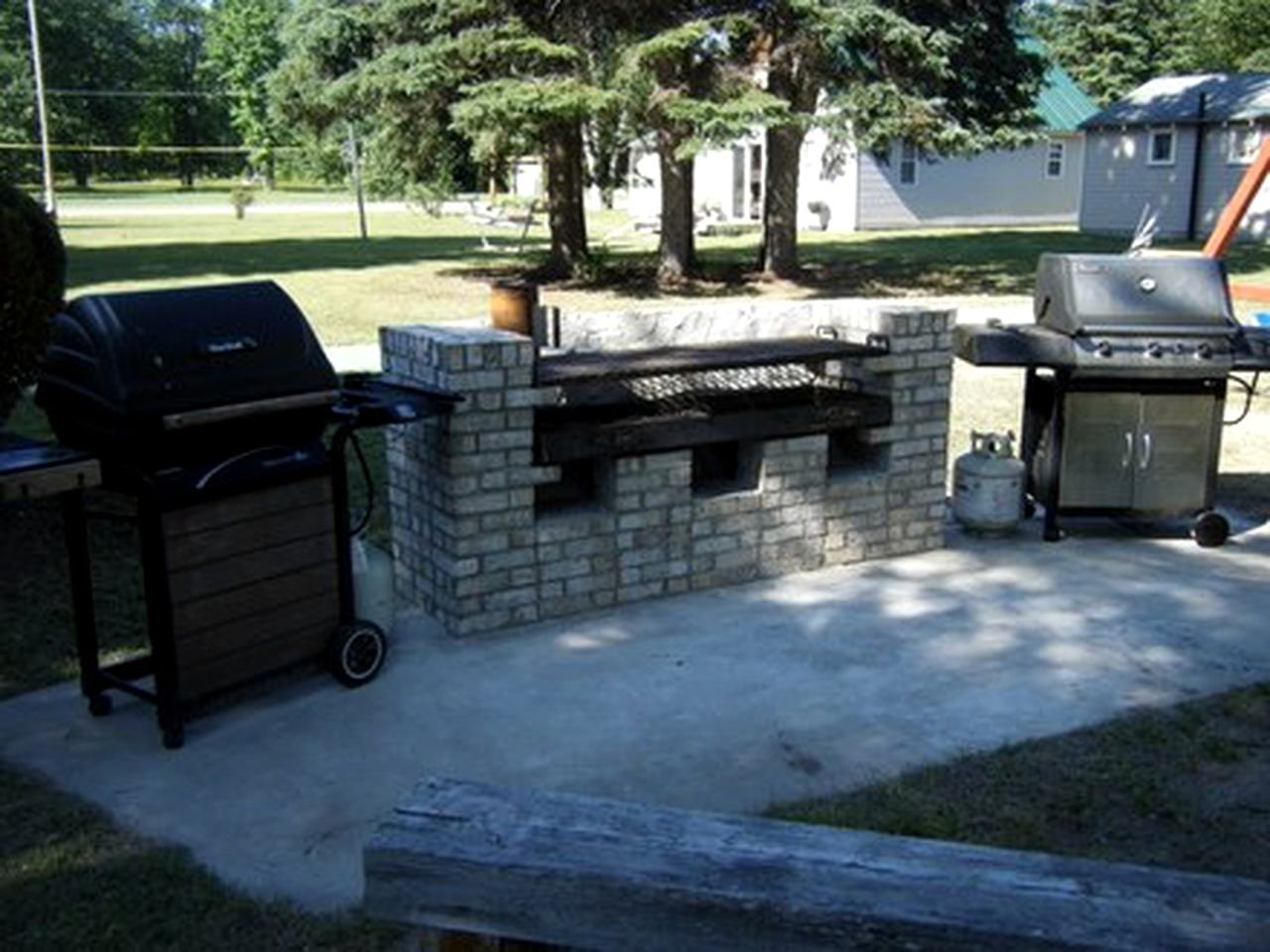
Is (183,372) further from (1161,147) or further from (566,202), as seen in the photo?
(1161,147)

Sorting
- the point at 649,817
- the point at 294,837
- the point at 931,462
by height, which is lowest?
the point at 294,837

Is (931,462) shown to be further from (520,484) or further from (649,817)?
(649,817)

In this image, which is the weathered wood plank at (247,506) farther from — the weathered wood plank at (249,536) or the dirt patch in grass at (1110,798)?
the dirt patch in grass at (1110,798)

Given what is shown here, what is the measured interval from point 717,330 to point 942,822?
330cm

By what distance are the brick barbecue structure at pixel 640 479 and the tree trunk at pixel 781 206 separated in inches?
488

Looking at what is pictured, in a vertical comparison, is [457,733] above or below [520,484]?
below

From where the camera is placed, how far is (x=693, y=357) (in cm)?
558

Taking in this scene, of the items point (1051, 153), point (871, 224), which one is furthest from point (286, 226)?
point (1051, 153)

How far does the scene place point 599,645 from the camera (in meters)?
Answer: 5.09

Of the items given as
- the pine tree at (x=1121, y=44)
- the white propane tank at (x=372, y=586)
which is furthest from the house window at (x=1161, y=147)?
the white propane tank at (x=372, y=586)

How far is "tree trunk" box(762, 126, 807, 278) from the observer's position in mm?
18297

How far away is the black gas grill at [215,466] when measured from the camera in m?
3.96

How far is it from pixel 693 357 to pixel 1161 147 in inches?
1090

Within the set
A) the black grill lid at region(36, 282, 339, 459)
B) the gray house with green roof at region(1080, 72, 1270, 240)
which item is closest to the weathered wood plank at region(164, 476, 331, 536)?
the black grill lid at region(36, 282, 339, 459)
